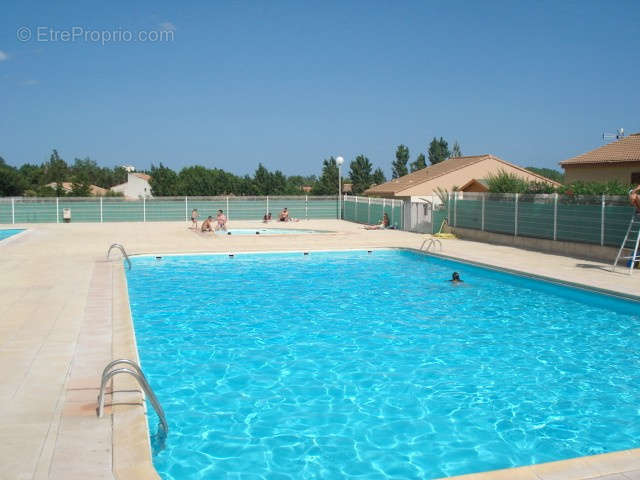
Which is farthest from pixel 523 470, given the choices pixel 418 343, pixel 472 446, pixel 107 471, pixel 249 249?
pixel 249 249

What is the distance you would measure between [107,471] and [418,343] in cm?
521

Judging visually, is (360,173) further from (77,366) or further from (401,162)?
(77,366)

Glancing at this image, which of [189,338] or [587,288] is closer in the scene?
[189,338]

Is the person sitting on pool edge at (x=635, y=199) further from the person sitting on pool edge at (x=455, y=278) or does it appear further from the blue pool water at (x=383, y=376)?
the person sitting on pool edge at (x=455, y=278)

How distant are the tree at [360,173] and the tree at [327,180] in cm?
460

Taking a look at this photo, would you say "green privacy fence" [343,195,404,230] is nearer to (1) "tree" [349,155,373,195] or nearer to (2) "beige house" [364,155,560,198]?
(2) "beige house" [364,155,560,198]

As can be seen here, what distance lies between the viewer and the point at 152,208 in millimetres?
32688

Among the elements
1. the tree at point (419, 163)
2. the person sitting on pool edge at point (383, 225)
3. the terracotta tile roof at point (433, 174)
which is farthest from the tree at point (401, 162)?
the person sitting on pool edge at point (383, 225)

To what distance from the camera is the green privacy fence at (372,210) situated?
25239 mm

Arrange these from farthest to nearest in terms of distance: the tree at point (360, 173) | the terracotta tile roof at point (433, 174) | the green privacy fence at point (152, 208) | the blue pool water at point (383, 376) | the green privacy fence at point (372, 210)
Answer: the tree at point (360, 173)
the terracotta tile roof at point (433, 174)
the green privacy fence at point (152, 208)
the green privacy fence at point (372, 210)
the blue pool water at point (383, 376)

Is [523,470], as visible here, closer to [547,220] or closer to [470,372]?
[470,372]

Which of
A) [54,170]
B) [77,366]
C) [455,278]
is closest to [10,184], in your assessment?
[54,170]

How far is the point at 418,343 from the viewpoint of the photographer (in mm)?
8273

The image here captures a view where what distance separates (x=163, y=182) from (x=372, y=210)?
→ 37.4 m
